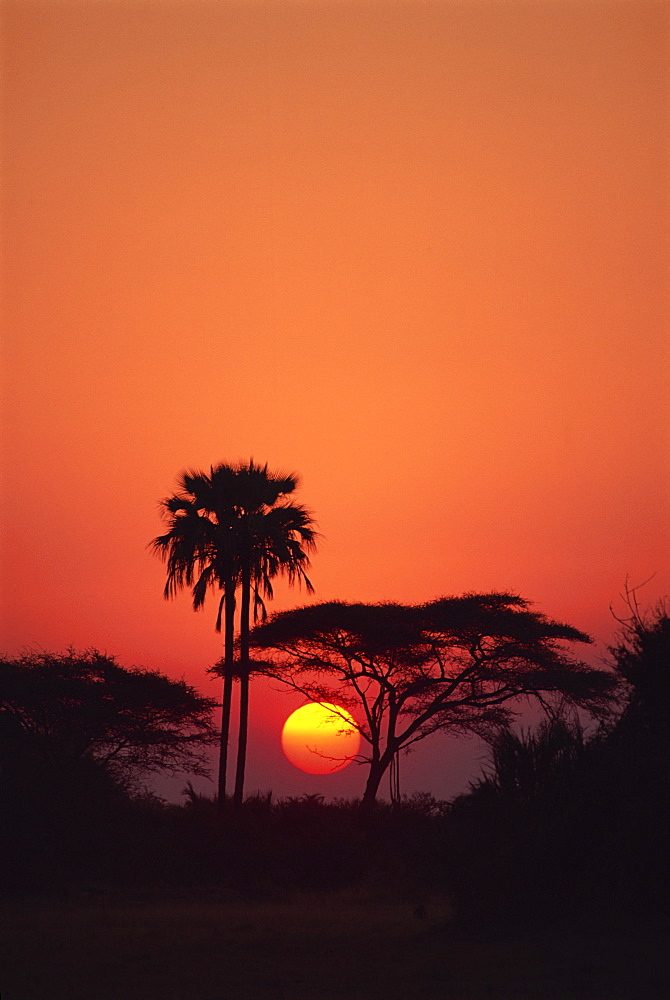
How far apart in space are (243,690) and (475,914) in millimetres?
21942

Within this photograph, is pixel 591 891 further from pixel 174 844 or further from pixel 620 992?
pixel 174 844

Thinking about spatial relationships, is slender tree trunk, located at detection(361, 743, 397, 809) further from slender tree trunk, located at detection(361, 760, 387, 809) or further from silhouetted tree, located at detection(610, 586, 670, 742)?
silhouetted tree, located at detection(610, 586, 670, 742)

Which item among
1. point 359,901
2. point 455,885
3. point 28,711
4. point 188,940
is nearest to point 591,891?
point 455,885

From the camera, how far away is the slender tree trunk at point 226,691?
36.5 metres

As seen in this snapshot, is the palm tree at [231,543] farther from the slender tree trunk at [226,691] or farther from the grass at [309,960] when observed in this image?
the grass at [309,960]

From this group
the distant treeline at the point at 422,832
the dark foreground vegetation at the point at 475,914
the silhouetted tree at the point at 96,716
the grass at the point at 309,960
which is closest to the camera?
the grass at the point at 309,960

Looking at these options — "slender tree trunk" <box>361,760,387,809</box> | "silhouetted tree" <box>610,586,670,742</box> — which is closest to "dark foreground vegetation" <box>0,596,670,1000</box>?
"silhouetted tree" <box>610,586,670,742</box>

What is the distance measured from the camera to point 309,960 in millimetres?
18109

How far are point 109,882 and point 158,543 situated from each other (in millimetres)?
12393

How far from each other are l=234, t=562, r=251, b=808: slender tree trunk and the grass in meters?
12.4

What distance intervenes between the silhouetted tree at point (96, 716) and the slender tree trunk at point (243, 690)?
1731mm

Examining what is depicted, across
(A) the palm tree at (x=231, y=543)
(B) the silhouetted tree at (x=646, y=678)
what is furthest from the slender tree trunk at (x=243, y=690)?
(B) the silhouetted tree at (x=646, y=678)

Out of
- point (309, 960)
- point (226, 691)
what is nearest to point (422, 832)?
point (226, 691)

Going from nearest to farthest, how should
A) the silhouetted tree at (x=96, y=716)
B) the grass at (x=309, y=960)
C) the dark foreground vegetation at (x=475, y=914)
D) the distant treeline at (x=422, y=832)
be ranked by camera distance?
the grass at (x=309, y=960) < the dark foreground vegetation at (x=475, y=914) < the distant treeline at (x=422, y=832) < the silhouetted tree at (x=96, y=716)
